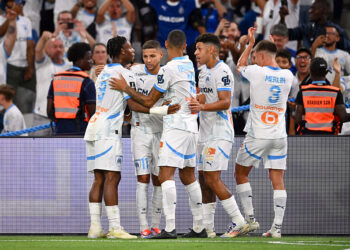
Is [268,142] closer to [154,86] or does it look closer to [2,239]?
[154,86]

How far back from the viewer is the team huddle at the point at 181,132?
8.11 metres

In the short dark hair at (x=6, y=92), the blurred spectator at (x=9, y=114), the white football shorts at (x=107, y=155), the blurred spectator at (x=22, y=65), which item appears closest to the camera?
the white football shorts at (x=107, y=155)

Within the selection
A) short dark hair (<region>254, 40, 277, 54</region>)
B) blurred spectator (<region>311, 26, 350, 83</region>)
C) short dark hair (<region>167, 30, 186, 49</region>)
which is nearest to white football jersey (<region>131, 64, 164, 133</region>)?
short dark hair (<region>167, 30, 186, 49</region>)

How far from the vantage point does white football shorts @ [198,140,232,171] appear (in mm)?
8383

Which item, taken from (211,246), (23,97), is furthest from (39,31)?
(211,246)

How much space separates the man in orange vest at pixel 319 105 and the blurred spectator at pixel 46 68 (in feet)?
16.4

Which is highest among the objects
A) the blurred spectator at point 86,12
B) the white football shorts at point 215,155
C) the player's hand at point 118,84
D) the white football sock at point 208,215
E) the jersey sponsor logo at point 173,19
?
the blurred spectator at point 86,12

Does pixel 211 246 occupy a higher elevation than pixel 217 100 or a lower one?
lower

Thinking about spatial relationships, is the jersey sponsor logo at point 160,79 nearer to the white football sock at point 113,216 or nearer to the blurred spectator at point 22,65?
the white football sock at point 113,216

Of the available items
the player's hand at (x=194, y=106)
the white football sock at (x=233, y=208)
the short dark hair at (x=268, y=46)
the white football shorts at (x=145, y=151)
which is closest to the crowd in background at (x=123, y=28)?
the short dark hair at (x=268, y=46)

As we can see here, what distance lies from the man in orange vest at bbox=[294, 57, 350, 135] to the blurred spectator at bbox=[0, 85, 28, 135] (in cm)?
487

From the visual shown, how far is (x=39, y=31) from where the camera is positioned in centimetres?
1441

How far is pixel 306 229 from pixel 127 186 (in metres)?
2.52

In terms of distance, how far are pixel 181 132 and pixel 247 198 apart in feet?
4.61
